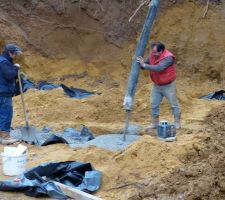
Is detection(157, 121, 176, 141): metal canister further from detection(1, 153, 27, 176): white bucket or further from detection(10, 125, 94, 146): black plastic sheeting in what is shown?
detection(1, 153, 27, 176): white bucket

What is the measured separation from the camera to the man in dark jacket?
9305 millimetres

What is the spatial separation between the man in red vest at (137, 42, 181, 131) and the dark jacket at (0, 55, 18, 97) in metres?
2.18

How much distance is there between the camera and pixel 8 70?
928 cm

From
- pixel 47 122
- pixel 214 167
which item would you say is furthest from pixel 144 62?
pixel 214 167

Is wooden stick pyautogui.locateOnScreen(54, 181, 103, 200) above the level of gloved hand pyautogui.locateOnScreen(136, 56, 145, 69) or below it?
below

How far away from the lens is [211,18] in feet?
55.9

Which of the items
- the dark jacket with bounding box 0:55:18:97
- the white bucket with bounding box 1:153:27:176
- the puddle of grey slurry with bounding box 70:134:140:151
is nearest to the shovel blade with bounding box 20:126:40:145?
the dark jacket with bounding box 0:55:18:97

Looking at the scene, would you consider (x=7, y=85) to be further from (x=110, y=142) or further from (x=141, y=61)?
(x=141, y=61)

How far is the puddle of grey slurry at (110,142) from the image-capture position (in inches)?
358

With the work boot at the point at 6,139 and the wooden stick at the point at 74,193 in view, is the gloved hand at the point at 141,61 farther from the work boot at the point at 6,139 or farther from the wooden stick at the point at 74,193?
the wooden stick at the point at 74,193

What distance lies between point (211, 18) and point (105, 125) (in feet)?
23.6

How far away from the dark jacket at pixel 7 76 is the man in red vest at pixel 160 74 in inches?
85.8

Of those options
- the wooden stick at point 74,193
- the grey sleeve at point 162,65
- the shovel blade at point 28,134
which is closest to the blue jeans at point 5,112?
the shovel blade at point 28,134

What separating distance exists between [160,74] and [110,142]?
1627 millimetres
